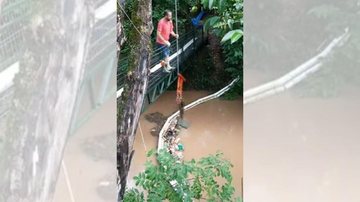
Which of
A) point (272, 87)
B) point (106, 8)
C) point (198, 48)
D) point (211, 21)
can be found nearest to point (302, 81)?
point (272, 87)

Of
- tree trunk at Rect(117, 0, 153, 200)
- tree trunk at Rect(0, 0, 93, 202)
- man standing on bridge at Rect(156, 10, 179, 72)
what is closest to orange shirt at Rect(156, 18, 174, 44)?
man standing on bridge at Rect(156, 10, 179, 72)

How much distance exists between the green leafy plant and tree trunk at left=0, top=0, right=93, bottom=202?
3.89 feet

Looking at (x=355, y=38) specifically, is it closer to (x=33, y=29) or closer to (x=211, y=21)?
(x=33, y=29)

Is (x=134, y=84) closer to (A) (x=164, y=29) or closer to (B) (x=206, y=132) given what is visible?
(A) (x=164, y=29)

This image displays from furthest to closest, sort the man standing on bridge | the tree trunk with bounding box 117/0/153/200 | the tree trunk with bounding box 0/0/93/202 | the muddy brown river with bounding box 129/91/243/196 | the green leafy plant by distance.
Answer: the muddy brown river with bounding box 129/91/243/196, the man standing on bridge, the tree trunk with bounding box 117/0/153/200, the green leafy plant, the tree trunk with bounding box 0/0/93/202

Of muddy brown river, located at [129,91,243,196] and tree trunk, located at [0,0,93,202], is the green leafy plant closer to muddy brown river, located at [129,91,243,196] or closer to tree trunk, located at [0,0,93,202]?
tree trunk, located at [0,0,93,202]

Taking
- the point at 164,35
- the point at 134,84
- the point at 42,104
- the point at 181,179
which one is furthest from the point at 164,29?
the point at 42,104

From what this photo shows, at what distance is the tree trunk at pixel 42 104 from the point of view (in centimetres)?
Result: 59

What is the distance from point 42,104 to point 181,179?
1.27 meters

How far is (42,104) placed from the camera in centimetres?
62

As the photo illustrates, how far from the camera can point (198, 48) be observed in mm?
6910

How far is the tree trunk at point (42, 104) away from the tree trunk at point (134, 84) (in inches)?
53.3

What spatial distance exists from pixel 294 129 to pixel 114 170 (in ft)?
0.89

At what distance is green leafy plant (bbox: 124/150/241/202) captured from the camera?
183cm
